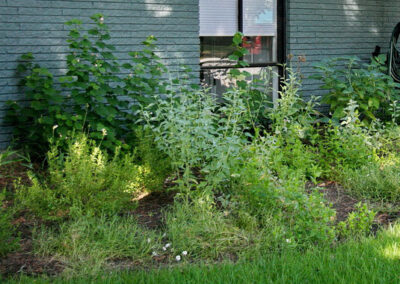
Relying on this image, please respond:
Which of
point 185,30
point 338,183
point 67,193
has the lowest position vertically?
point 338,183

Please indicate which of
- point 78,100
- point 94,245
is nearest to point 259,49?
point 78,100

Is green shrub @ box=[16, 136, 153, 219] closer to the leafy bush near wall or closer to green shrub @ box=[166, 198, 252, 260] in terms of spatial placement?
green shrub @ box=[166, 198, 252, 260]

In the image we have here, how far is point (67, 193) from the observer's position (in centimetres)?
385

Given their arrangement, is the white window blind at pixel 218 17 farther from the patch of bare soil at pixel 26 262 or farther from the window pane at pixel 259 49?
the patch of bare soil at pixel 26 262

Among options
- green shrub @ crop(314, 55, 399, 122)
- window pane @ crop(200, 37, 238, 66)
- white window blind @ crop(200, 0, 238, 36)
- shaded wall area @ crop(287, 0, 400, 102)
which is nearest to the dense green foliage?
green shrub @ crop(314, 55, 399, 122)

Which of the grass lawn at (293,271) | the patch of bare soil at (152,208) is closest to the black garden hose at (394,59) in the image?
the patch of bare soil at (152,208)

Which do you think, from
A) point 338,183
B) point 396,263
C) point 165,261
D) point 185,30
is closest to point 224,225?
point 165,261

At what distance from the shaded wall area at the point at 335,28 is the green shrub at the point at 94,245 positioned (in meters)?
5.09

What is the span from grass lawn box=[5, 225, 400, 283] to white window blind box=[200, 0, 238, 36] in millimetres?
4491

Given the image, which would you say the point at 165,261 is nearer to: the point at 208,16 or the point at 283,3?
the point at 208,16

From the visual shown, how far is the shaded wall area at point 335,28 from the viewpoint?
25.0ft

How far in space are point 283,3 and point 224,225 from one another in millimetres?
5091

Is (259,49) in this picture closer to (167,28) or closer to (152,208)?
(167,28)

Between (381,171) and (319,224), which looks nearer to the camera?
(319,224)
